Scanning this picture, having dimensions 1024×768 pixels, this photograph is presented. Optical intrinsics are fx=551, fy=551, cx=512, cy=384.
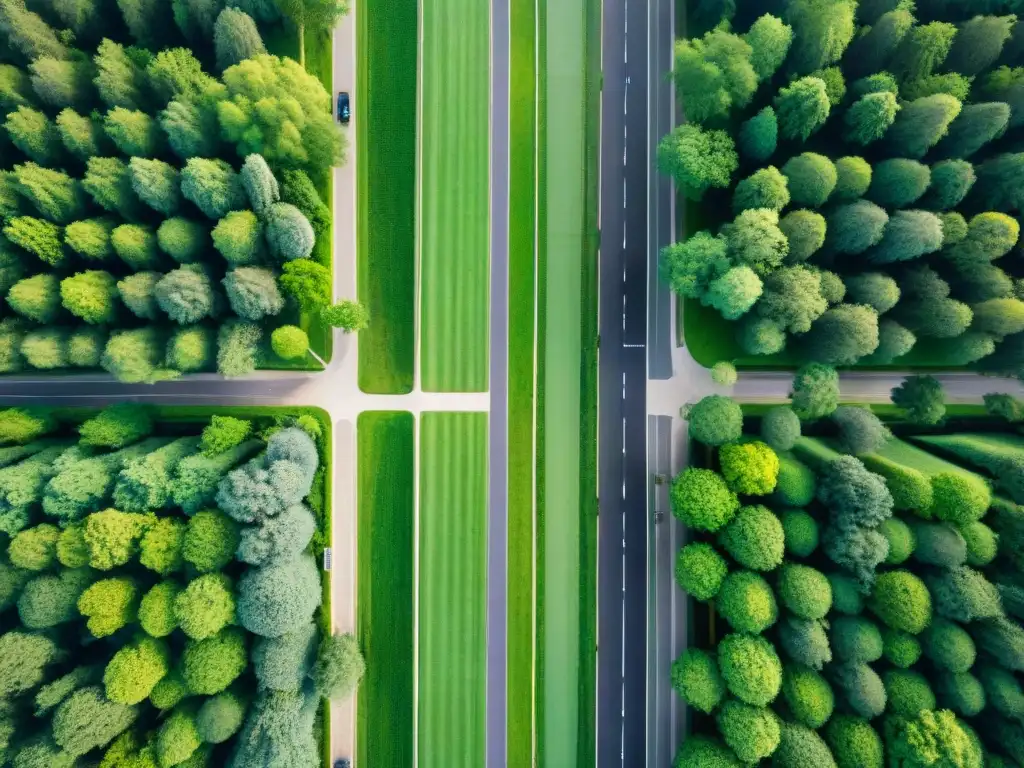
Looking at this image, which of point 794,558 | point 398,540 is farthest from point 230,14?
point 794,558

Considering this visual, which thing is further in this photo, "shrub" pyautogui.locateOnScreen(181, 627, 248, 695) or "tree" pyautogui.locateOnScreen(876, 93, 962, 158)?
"tree" pyautogui.locateOnScreen(876, 93, 962, 158)

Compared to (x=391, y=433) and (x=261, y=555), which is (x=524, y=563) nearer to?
(x=391, y=433)

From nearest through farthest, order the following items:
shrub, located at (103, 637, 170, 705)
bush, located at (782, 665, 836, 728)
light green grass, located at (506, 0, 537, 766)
Result: 1. shrub, located at (103, 637, 170, 705)
2. bush, located at (782, 665, 836, 728)
3. light green grass, located at (506, 0, 537, 766)

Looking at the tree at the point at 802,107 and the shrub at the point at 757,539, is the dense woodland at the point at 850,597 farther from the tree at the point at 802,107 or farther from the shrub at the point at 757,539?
the tree at the point at 802,107

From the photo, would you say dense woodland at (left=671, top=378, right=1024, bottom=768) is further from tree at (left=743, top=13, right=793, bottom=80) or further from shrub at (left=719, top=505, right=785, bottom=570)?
tree at (left=743, top=13, right=793, bottom=80)

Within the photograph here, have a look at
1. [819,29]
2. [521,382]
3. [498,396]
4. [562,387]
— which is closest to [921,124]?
[819,29]

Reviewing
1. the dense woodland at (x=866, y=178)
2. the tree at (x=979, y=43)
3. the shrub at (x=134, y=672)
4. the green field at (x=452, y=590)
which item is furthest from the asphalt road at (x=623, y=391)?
the shrub at (x=134, y=672)

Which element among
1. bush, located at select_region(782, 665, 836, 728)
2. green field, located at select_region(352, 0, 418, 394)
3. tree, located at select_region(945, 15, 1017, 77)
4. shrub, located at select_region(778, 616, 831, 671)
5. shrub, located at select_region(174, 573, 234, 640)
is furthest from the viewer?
green field, located at select_region(352, 0, 418, 394)

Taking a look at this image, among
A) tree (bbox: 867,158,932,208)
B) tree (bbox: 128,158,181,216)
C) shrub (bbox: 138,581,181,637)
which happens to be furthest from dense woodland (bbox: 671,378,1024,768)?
tree (bbox: 128,158,181,216)
